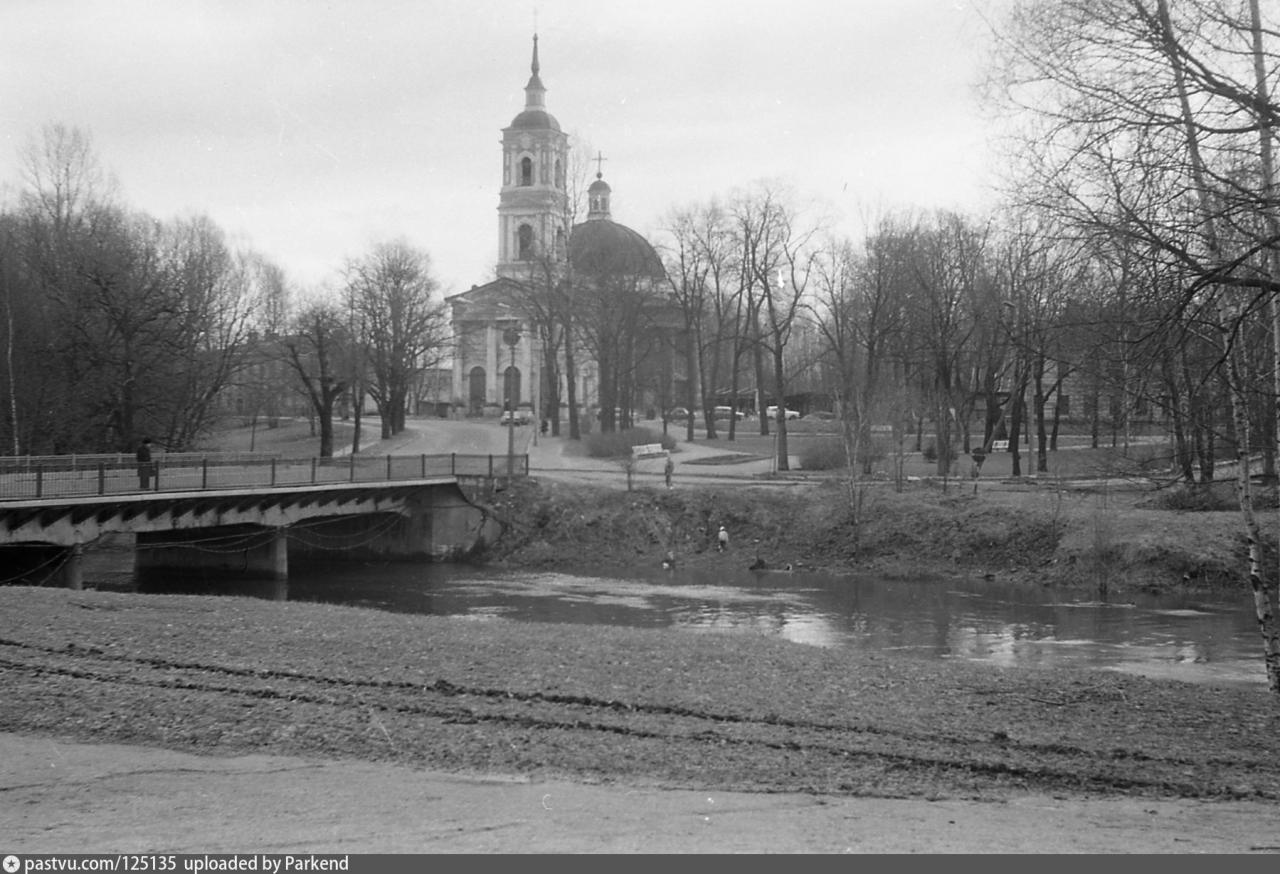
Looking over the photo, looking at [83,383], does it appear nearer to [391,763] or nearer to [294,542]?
[294,542]

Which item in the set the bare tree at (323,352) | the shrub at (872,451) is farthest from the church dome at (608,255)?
the shrub at (872,451)

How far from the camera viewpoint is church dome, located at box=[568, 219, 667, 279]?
222 feet

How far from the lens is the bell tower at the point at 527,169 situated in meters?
99.4

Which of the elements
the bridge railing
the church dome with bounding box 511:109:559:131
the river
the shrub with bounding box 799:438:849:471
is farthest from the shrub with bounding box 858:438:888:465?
the church dome with bounding box 511:109:559:131

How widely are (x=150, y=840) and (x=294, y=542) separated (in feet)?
129

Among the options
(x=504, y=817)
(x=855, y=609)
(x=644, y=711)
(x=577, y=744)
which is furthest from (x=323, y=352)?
(x=504, y=817)

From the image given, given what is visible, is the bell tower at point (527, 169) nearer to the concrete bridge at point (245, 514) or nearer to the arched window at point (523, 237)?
the arched window at point (523, 237)

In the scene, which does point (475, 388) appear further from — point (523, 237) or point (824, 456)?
point (824, 456)

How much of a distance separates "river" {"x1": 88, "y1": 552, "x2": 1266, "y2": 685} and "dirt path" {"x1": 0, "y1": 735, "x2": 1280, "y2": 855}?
1150cm

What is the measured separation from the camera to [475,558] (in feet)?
140

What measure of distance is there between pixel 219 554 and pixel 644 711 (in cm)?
3234

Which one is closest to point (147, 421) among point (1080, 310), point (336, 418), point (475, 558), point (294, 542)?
point (294, 542)

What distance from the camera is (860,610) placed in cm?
2995

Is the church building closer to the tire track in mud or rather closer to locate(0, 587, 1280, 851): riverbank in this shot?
locate(0, 587, 1280, 851): riverbank
